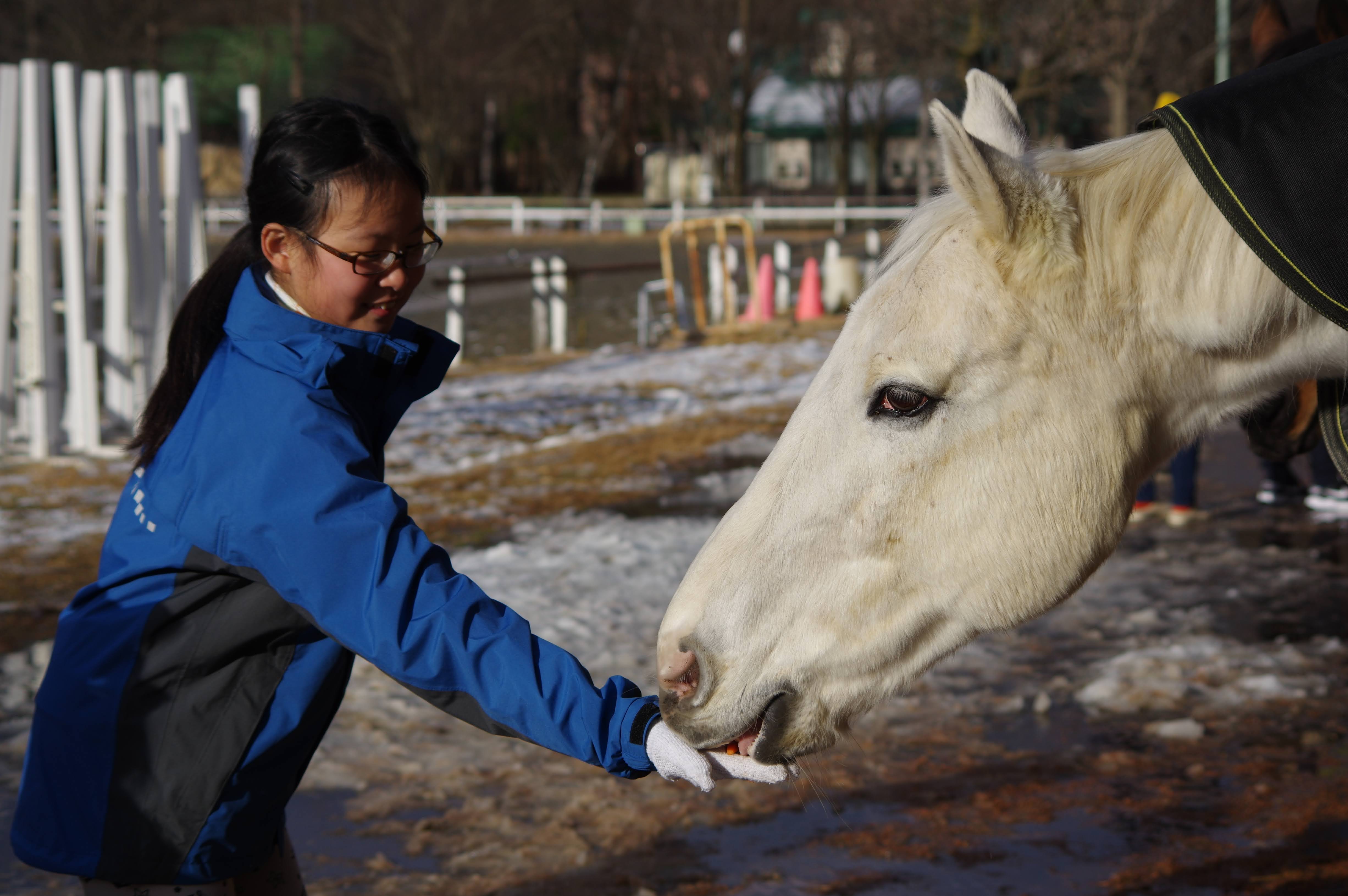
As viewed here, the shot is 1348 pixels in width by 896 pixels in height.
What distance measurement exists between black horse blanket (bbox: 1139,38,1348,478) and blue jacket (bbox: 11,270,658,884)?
3.84 ft

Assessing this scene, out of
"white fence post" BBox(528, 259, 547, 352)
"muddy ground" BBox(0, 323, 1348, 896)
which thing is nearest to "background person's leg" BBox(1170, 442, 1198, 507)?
"muddy ground" BBox(0, 323, 1348, 896)

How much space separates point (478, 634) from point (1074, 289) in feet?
3.61

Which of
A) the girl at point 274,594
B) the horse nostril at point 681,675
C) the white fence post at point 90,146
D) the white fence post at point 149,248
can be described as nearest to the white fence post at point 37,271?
the white fence post at point 90,146

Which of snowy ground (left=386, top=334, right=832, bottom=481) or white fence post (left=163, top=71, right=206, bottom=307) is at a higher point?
white fence post (left=163, top=71, right=206, bottom=307)

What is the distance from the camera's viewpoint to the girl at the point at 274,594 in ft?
5.53

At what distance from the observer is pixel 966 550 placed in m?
1.96

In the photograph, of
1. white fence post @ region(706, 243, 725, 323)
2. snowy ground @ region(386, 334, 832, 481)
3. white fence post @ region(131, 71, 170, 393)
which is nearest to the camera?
white fence post @ region(131, 71, 170, 393)

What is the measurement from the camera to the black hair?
2.02m

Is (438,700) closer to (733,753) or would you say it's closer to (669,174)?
(733,753)

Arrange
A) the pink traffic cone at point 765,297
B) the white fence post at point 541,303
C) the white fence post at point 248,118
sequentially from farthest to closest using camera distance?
the pink traffic cone at point 765,297, the white fence post at point 541,303, the white fence post at point 248,118

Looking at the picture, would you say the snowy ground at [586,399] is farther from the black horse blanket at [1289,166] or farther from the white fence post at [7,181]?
the black horse blanket at [1289,166]

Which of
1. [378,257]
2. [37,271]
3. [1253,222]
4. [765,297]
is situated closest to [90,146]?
[37,271]

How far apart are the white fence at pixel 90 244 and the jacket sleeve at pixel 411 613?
19.1ft

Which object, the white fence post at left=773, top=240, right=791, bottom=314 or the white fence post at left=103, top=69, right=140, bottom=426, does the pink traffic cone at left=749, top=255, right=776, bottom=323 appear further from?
the white fence post at left=103, top=69, right=140, bottom=426
